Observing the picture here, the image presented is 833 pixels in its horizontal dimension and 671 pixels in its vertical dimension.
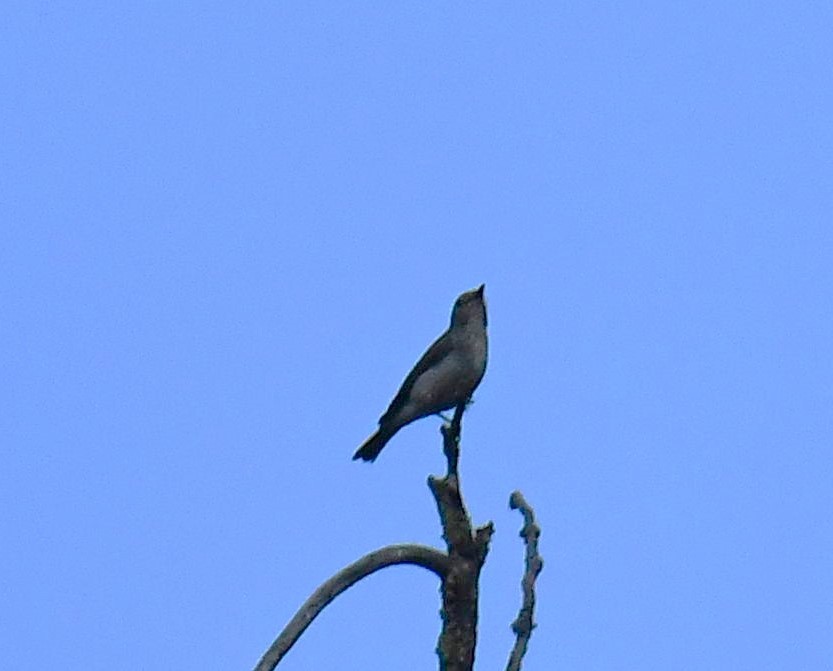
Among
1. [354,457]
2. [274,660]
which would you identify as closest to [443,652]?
[274,660]

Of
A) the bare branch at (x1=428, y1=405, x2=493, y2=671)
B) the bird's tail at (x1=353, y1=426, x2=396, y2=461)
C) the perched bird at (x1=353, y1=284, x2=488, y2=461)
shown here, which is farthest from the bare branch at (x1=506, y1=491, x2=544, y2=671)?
the bird's tail at (x1=353, y1=426, x2=396, y2=461)

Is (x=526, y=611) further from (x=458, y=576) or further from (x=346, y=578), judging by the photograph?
(x=346, y=578)

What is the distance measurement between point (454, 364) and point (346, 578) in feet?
11.3

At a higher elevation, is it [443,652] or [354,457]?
[354,457]

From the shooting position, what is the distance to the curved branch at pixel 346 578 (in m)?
6.34

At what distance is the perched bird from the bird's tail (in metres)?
0.39

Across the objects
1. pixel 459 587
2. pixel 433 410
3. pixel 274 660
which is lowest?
pixel 274 660

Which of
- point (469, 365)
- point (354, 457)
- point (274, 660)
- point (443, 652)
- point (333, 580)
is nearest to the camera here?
point (274, 660)

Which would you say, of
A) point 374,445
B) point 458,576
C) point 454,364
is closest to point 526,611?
point 458,576

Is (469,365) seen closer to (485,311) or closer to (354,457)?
(485,311)

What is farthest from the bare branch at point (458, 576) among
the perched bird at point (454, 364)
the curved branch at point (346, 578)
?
the perched bird at point (454, 364)

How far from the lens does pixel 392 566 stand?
7.05m

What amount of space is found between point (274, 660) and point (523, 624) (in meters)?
1.27

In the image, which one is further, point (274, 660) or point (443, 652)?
point (443, 652)
